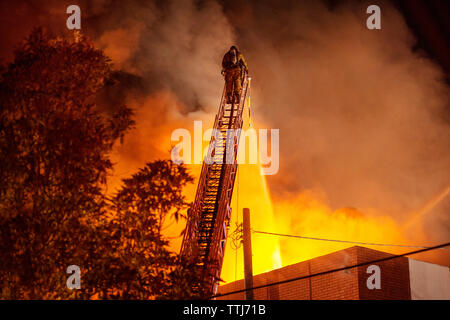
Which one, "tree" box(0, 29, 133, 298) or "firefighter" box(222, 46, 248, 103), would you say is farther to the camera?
"firefighter" box(222, 46, 248, 103)

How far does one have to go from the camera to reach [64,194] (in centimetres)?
955

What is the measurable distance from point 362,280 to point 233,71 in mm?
11517

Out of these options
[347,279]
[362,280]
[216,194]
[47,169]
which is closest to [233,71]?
[216,194]

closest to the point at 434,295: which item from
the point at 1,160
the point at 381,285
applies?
the point at 381,285

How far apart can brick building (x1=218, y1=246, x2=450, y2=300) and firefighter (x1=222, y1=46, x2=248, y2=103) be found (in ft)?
28.4

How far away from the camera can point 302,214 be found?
1676 inches

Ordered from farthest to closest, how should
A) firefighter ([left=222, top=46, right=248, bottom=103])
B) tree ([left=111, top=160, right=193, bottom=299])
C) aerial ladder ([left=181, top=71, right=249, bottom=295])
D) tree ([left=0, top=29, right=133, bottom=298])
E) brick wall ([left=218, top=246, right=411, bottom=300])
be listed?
firefighter ([left=222, top=46, right=248, bottom=103]), aerial ladder ([left=181, top=71, right=249, bottom=295]), brick wall ([left=218, top=246, right=411, bottom=300]), tree ([left=111, top=160, right=193, bottom=299]), tree ([left=0, top=29, right=133, bottom=298])

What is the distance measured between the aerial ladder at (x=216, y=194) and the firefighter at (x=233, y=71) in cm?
30

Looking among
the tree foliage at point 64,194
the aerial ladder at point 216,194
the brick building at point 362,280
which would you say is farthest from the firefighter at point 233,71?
the tree foliage at point 64,194

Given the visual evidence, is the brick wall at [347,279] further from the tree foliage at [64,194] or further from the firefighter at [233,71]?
the tree foliage at [64,194]

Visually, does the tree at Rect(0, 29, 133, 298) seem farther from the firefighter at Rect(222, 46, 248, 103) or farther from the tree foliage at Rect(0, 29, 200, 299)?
the firefighter at Rect(222, 46, 248, 103)

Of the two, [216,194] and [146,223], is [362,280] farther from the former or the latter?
[146,223]

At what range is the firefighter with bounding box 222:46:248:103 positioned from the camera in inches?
979

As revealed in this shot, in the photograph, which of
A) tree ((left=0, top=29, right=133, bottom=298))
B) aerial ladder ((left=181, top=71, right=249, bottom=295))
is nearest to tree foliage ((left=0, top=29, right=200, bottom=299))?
tree ((left=0, top=29, right=133, bottom=298))
